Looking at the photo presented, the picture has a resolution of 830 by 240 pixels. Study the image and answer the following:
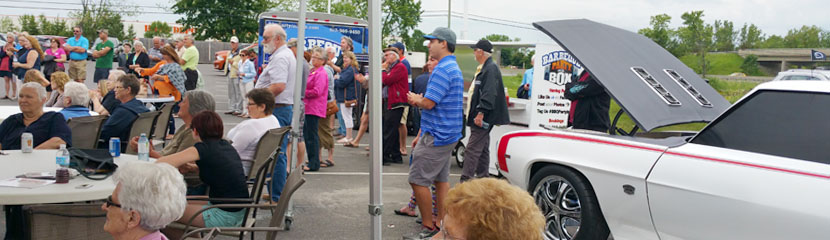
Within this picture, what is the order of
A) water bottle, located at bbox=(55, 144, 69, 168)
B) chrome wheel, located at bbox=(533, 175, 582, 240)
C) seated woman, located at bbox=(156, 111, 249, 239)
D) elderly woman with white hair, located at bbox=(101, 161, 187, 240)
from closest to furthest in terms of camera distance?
elderly woman with white hair, located at bbox=(101, 161, 187, 240)
water bottle, located at bbox=(55, 144, 69, 168)
seated woman, located at bbox=(156, 111, 249, 239)
chrome wheel, located at bbox=(533, 175, 582, 240)

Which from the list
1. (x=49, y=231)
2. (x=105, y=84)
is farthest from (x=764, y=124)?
(x=105, y=84)

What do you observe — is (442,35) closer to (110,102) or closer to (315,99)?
(315,99)

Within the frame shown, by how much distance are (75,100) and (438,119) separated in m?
3.80

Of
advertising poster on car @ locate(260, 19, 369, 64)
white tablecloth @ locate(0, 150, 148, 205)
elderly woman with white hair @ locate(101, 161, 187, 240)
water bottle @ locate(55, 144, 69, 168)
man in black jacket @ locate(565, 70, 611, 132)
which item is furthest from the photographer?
advertising poster on car @ locate(260, 19, 369, 64)

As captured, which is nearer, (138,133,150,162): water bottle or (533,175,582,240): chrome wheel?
(138,133,150,162): water bottle

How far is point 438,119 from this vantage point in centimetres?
575

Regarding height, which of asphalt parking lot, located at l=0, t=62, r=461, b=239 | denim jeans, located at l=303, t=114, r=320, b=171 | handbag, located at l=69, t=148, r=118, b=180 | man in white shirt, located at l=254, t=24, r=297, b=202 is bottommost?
asphalt parking lot, located at l=0, t=62, r=461, b=239

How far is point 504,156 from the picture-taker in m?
6.07

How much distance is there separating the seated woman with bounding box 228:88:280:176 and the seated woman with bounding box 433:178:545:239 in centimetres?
332

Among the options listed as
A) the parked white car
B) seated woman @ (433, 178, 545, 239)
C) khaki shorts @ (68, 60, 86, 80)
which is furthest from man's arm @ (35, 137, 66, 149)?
the parked white car

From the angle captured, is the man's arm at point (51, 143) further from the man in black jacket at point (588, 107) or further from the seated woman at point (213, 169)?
the man in black jacket at point (588, 107)

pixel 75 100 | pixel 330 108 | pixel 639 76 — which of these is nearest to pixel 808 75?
pixel 330 108

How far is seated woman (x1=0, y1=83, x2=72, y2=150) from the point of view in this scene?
5805 mm

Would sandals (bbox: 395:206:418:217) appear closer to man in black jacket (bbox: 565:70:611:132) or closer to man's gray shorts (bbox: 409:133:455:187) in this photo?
man's gray shorts (bbox: 409:133:455:187)
